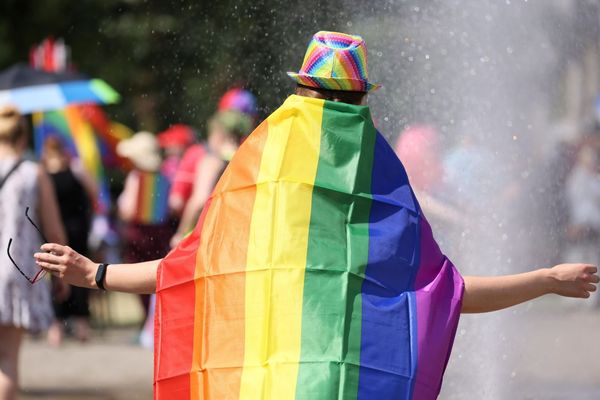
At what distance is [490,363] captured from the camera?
271 inches

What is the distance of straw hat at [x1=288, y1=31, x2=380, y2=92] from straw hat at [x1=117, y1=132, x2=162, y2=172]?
7.13 meters

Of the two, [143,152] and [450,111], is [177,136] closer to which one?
[143,152]

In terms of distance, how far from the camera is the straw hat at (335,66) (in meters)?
4.09

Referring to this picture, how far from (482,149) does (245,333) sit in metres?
3.72

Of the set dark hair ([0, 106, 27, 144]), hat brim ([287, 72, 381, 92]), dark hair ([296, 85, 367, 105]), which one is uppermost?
hat brim ([287, 72, 381, 92])

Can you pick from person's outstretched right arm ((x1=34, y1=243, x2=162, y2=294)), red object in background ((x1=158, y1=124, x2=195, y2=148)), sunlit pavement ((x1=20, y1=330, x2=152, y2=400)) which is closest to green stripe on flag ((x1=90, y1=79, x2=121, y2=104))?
red object in background ((x1=158, y1=124, x2=195, y2=148))

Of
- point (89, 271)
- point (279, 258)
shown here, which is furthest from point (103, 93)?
point (279, 258)

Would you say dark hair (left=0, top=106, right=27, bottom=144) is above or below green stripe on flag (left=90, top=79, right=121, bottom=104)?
above

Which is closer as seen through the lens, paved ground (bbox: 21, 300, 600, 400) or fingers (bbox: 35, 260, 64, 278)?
fingers (bbox: 35, 260, 64, 278)

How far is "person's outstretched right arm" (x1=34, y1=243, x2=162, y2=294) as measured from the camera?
13.6 ft

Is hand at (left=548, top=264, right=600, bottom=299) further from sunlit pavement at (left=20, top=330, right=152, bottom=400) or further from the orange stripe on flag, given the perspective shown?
sunlit pavement at (left=20, top=330, right=152, bottom=400)

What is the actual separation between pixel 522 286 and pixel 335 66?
83cm

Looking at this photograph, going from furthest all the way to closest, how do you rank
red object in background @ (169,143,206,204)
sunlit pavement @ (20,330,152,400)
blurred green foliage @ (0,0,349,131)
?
red object in background @ (169,143,206,204)
sunlit pavement @ (20,330,152,400)
blurred green foliage @ (0,0,349,131)

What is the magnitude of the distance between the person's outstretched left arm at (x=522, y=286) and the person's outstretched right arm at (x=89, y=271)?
919mm
